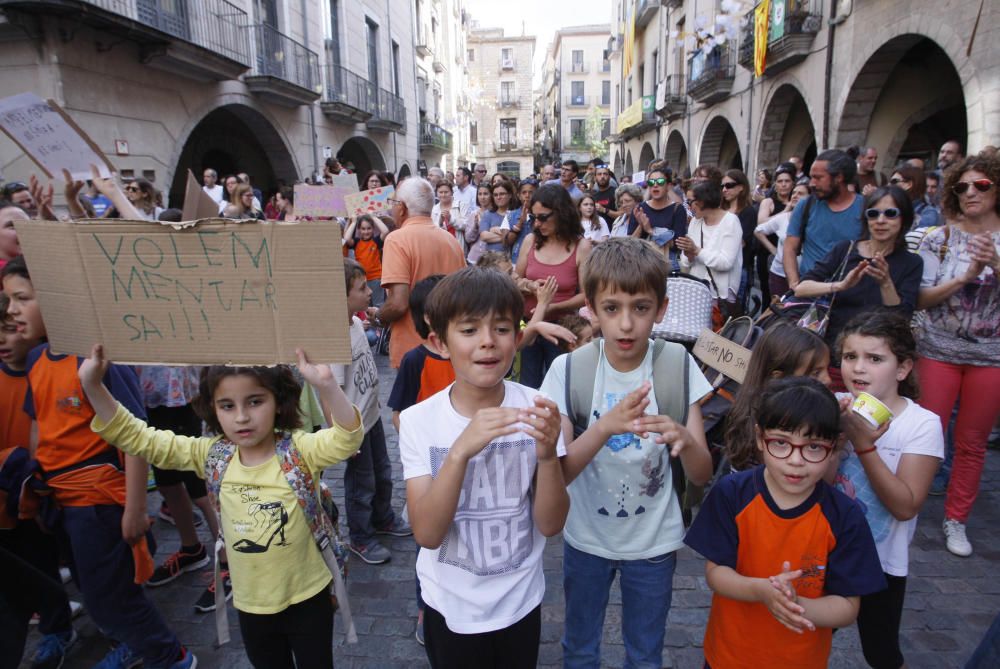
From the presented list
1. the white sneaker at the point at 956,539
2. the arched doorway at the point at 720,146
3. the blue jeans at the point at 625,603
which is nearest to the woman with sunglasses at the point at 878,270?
the white sneaker at the point at 956,539

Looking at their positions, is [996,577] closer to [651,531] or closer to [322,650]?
[651,531]

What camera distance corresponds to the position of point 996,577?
3107 millimetres

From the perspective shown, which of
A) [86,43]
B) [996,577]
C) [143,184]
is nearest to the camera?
[996,577]

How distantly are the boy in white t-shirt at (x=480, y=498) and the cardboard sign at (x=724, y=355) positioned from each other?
134 centimetres

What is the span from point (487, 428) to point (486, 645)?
725 mm

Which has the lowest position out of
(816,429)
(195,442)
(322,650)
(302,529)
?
(322,650)

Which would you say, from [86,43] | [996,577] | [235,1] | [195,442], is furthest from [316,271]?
[235,1]

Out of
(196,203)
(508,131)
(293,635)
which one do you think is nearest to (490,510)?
(293,635)

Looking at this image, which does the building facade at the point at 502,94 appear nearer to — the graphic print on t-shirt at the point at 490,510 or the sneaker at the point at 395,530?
the sneaker at the point at 395,530

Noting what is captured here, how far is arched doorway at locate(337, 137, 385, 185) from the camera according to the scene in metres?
21.8

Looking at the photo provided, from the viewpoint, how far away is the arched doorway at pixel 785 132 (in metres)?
14.8

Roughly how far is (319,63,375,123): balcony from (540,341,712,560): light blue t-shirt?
17.4 meters

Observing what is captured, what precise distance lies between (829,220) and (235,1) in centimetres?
1343

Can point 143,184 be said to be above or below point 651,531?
above
